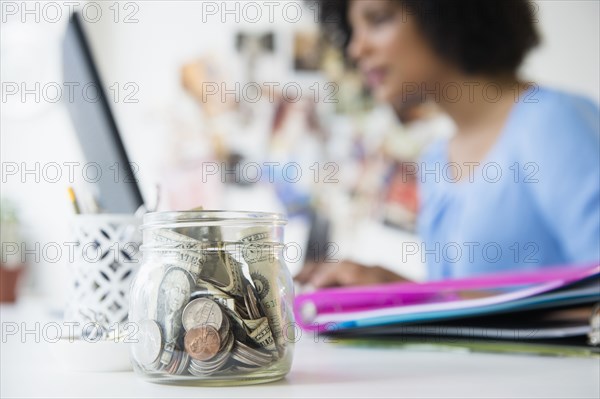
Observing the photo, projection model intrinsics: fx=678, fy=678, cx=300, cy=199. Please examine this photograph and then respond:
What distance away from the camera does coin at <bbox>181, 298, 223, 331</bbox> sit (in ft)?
1.23

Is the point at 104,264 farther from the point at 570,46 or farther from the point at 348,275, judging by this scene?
the point at 570,46

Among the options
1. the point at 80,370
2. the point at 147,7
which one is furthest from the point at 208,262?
the point at 147,7

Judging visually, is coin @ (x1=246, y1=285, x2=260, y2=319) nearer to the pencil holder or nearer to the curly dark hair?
the pencil holder

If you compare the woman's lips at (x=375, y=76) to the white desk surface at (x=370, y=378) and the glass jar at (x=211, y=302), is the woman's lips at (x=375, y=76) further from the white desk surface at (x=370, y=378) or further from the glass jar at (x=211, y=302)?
the glass jar at (x=211, y=302)

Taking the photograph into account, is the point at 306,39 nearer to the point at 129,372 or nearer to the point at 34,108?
the point at 34,108

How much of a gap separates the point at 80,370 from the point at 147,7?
2.30 m

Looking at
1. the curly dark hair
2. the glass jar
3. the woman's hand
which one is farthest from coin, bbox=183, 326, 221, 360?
the curly dark hair

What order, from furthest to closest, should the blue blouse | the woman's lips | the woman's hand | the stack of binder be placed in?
the woman's lips
the blue blouse
the woman's hand
the stack of binder

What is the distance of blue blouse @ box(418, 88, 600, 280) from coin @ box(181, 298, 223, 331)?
Answer: 992 millimetres

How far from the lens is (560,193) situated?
1304 mm

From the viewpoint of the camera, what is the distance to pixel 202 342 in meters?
0.38

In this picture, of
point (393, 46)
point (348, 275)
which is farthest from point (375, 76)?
point (348, 275)

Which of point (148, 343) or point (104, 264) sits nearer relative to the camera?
point (148, 343)

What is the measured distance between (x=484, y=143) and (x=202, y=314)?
4.03ft
